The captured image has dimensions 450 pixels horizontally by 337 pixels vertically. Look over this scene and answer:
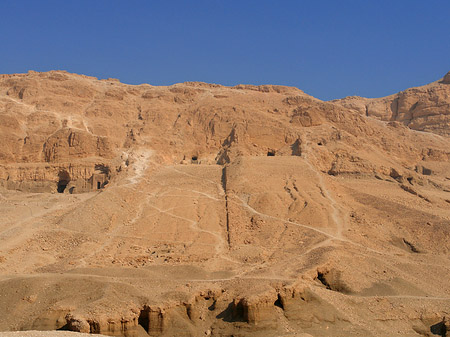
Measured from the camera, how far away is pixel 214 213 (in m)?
27.9

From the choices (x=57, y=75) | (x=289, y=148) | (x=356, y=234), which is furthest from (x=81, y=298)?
(x=57, y=75)

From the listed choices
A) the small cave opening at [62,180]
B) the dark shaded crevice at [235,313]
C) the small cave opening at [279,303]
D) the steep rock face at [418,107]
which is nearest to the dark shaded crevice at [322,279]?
the small cave opening at [279,303]

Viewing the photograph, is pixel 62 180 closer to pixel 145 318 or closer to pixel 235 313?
pixel 145 318

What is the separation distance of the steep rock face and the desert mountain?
442 millimetres

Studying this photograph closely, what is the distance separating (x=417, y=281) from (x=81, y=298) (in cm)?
1370

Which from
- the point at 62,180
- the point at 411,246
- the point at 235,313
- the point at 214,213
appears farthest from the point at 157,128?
the point at 235,313

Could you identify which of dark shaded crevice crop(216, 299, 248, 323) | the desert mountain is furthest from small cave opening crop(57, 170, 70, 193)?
dark shaded crevice crop(216, 299, 248, 323)

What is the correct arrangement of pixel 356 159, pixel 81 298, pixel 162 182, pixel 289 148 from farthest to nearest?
pixel 289 148
pixel 356 159
pixel 162 182
pixel 81 298

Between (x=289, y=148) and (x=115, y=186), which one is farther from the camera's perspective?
(x=289, y=148)

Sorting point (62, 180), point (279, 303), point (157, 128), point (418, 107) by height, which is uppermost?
point (418, 107)

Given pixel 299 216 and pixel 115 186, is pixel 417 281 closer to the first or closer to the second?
pixel 299 216

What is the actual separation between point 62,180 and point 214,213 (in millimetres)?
17556

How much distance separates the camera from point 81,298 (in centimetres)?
1447

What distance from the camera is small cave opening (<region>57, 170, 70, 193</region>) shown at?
126ft
